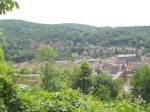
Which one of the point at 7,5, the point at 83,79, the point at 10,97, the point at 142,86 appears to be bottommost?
the point at 142,86

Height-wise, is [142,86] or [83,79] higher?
[83,79]

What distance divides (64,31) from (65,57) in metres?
27.4

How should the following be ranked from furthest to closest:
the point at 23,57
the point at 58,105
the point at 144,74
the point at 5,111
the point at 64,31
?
the point at 64,31 → the point at 23,57 → the point at 144,74 → the point at 58,105 → the point at 5,111

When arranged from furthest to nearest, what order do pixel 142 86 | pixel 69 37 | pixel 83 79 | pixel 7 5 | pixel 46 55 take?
pixel 69 37 → pixel 46 55 → pixel 83 79 → pixel 142 86 → pixel 7 5

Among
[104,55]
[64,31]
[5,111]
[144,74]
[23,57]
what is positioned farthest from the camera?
[64,31]

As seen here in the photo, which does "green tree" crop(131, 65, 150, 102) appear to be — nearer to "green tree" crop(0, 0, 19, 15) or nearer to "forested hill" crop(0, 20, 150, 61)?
"green tree" crop(0, 0, 19, 15)

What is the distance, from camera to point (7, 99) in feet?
10.8

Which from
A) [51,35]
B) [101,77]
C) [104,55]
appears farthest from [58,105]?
[51,35]

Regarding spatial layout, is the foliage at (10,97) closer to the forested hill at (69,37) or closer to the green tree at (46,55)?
the green tree at (46,55)

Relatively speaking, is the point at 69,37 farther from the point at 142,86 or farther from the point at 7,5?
the point at 7,5

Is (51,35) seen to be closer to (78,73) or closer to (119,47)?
(119,47)

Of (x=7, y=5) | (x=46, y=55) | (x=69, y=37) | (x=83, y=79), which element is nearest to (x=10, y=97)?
(x=7, y=5)

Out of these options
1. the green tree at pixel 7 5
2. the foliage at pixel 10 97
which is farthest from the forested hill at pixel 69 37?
the green tree at pixel 7 5

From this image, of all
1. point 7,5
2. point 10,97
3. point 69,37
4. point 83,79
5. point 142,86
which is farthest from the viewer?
point 69,37
